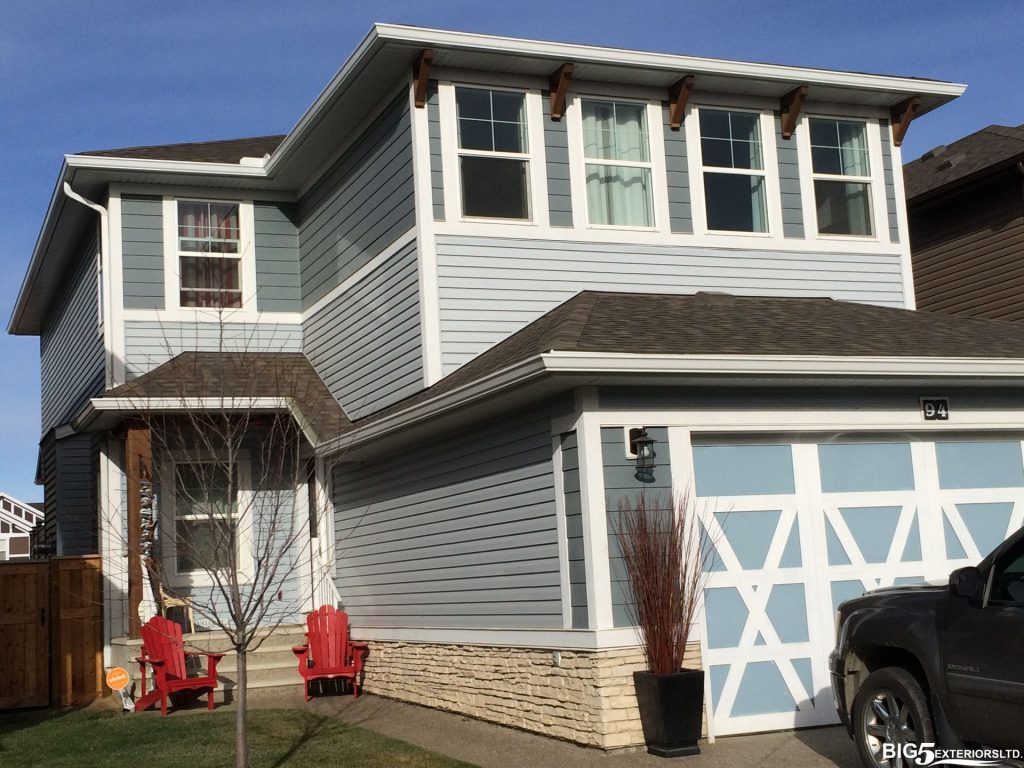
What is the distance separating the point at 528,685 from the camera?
A: 10367 mm

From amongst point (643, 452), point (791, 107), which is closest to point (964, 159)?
point (791, 107)

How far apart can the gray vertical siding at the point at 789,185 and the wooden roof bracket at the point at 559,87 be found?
275 cm

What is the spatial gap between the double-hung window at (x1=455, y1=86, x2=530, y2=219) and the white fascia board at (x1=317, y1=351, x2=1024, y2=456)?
2.83 metres

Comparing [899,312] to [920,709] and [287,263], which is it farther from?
[287,263]

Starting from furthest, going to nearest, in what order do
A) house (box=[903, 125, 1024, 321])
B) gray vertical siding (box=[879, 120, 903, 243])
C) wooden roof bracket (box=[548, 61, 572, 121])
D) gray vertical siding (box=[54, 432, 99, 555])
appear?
gray vertical siding (box=[54, 432, 99, 555])
house (box=[903, 125, 1024, 321])
gray vertical siding (box=[879, 120, 903, 243])
wooden roof bracket (box=[548, 61, 572, 121])

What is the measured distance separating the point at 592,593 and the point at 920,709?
297 centimetres

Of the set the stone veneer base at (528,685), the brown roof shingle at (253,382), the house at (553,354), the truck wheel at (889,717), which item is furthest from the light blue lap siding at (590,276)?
the truck wheel at (889,717)

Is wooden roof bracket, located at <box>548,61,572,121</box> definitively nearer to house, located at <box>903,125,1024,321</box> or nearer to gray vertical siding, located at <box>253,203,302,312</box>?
gray vertical siding, located at <box>253,203,302,312</box>

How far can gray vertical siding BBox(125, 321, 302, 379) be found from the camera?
598 inches

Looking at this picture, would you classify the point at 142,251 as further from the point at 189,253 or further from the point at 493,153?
the point at 493,153

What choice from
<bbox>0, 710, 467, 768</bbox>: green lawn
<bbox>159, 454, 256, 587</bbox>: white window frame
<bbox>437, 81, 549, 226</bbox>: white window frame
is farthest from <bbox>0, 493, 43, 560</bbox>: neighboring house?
<bbox>437, 81, 549, 226</bbox>: white window frame

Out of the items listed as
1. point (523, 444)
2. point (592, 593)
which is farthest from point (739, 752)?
point (523, 444)

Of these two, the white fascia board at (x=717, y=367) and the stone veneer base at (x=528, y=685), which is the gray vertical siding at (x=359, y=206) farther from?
the stone veneer base at (x=528, y=685)

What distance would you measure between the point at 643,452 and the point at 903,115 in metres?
7.19
